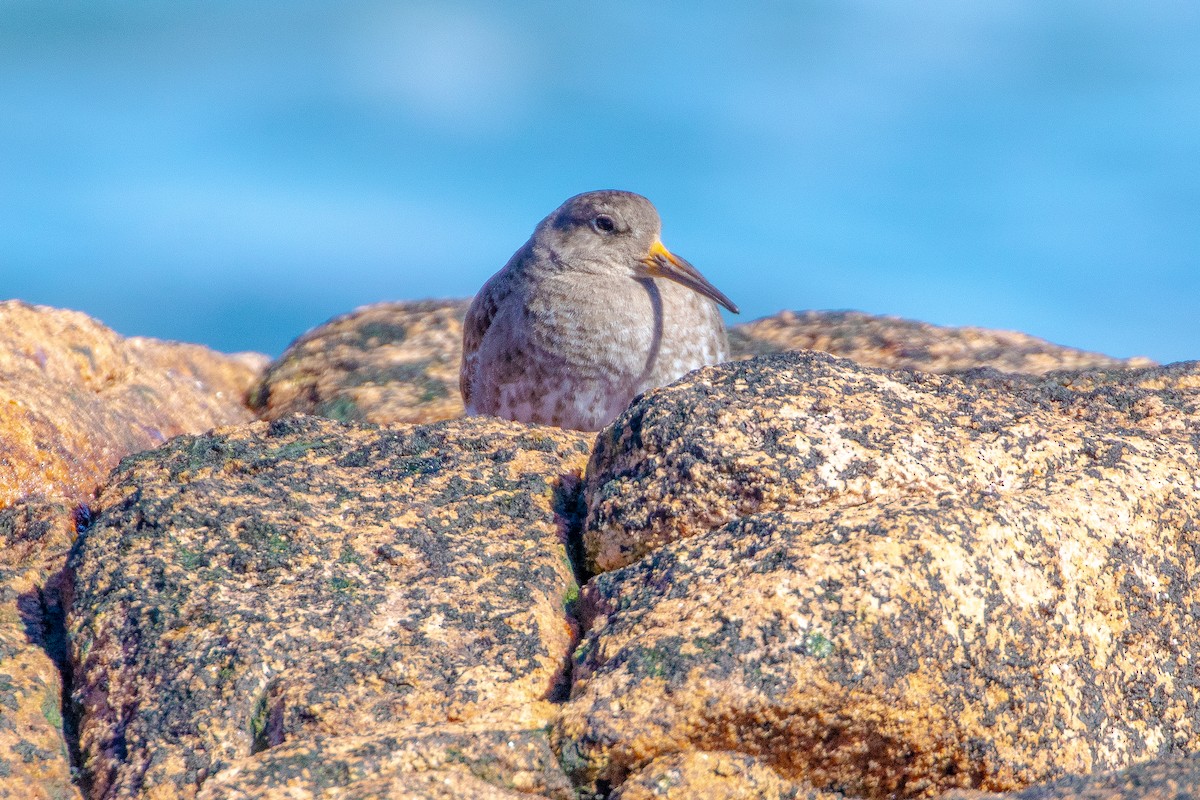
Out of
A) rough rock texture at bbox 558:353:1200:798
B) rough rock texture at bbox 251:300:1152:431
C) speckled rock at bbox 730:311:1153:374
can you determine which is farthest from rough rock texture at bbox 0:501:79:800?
speckled rock at bbox 730:311:1153:374

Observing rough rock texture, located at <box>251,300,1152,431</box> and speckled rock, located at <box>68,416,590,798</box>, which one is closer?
speckled rock, located at <box>68,416,590,798</box>

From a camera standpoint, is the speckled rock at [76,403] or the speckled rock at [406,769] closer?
the speckled rock at [406,769]

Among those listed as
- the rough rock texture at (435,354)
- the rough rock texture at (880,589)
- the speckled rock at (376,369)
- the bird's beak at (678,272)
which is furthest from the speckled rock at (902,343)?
the rough rock texture at (880,589)

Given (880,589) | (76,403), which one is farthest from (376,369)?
(880,589)

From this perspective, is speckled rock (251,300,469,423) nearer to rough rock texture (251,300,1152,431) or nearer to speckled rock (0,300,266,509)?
rough rock texture (251,300,1152,431)

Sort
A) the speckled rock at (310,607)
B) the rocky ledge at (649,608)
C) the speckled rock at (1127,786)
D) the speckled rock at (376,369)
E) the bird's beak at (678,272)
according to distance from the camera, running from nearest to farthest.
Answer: the speckled rock at (1127,786), the rocky ledge at (649,608), the speckled rock at (310,607), the bird's beak at (678,272), the speckled rock at (376,369)

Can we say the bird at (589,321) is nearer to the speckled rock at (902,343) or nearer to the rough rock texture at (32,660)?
the speckled rock at (902,343)

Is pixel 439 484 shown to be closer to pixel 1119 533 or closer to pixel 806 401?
pixel 806 401
